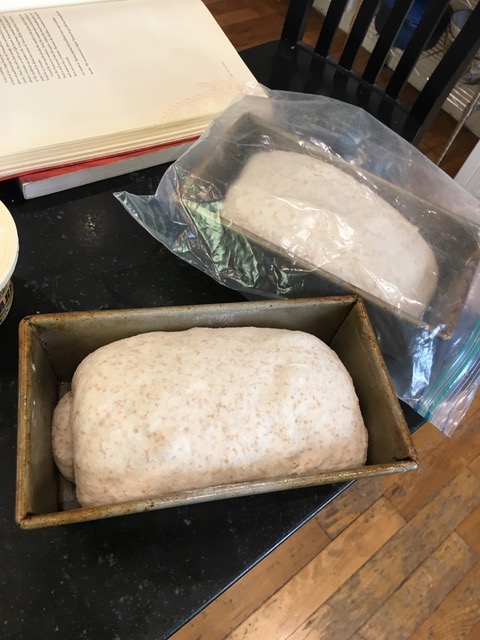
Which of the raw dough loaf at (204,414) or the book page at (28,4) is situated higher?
the book page at (28,4)

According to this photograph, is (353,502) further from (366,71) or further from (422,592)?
(366,71)

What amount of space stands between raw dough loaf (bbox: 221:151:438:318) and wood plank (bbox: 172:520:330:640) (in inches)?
25.0

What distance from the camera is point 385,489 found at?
4.18 ft

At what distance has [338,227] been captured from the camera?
637mm

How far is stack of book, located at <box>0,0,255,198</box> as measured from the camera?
664mm

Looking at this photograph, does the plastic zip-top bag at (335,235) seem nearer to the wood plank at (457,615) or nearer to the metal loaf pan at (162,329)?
the metal loaf pan at (162,329)

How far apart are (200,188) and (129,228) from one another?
110mm

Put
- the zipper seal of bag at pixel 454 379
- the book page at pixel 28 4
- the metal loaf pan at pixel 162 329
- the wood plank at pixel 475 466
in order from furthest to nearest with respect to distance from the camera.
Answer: the wood plank at pixel 475 466, the book page at pixel 28 4, the zipper seal of bag at pixel 454 379, the metal loaf pan at pixel 162 329

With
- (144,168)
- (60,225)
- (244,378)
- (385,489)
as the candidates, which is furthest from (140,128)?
(385,489)

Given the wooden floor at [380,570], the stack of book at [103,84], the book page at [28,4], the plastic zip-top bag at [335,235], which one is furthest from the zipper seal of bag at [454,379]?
the book page at [28,4]

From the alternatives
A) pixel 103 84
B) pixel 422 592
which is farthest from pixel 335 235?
pixel 422 592

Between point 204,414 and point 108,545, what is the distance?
15cm

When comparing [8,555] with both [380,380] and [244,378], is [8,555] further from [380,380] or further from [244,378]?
[380,380]

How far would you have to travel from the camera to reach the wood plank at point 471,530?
1243 mm
